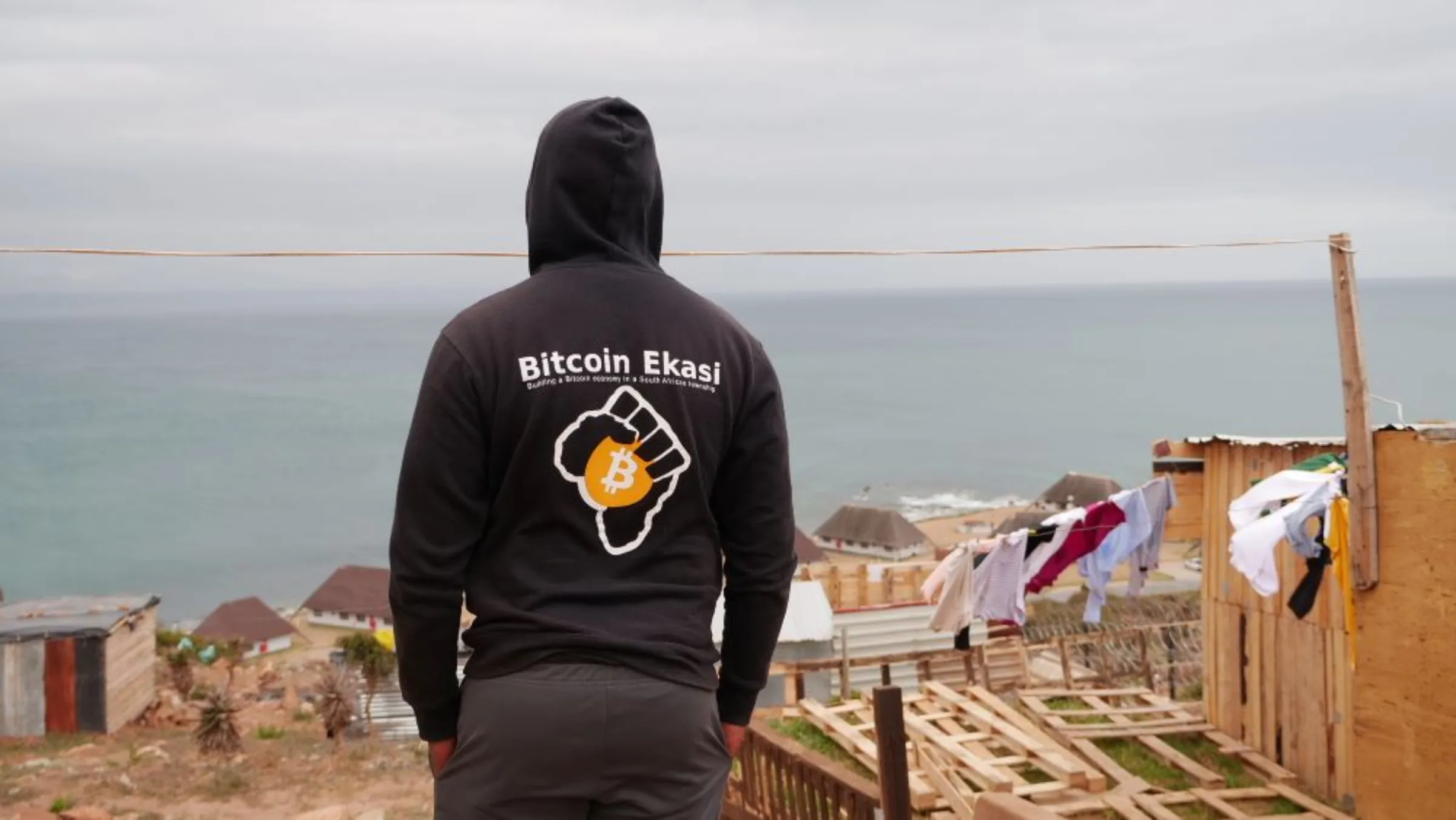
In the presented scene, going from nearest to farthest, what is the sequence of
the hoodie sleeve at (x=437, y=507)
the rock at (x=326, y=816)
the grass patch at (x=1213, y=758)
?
1. the hoodie sleeve at (x=437, y=507)
2. the rock at (x=326, y=816)
3. the grass patch at (x=1213, y=758)

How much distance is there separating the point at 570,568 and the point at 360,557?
81.4 m

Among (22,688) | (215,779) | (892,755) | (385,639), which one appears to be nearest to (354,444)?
(385,639)

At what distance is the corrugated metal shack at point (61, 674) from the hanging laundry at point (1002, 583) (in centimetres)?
1692

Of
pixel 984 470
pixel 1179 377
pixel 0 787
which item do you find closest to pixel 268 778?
pixel 0 787

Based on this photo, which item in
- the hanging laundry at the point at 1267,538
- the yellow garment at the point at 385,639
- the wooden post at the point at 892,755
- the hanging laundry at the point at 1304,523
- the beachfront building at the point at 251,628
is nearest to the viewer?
the wooden post at the point at 892,755

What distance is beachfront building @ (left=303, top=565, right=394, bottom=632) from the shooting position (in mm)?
44625

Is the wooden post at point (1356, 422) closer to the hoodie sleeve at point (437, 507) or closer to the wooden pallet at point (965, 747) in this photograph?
the wooden pallet at point (965, 747)

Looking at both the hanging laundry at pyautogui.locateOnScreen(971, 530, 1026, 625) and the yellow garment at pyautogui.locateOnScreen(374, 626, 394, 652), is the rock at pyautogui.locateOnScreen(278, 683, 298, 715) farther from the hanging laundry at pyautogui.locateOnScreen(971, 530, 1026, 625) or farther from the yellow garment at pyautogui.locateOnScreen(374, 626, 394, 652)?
the hanging laundry at pyautogui.locateOnScreen(971, 530, 1026, 625)

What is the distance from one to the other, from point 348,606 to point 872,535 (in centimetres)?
2019

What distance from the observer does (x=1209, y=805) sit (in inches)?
385

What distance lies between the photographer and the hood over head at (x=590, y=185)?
2533 millimetres

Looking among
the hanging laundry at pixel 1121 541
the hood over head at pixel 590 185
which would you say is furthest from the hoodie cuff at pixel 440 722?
the hanging laundry at pixel 1121 541

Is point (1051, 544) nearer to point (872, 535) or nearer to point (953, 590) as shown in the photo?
point (953, 590)

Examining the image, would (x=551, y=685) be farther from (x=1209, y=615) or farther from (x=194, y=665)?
(x=194, y=665)
